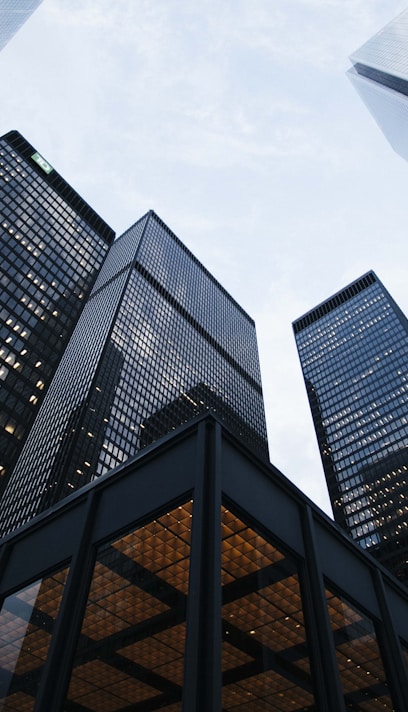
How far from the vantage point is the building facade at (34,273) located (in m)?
82.5

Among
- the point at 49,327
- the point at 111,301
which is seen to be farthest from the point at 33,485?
the point at 111,301

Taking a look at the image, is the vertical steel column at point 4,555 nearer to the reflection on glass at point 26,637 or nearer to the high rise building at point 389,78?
the reflection on glass at point 26,637

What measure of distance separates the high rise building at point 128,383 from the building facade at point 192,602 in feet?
286

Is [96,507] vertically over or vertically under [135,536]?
over

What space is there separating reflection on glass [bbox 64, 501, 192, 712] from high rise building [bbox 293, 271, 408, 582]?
121 metres

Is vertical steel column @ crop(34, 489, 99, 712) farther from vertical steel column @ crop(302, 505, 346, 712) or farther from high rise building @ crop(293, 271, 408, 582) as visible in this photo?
high rise building @ crop(293, 271, 408, 582)

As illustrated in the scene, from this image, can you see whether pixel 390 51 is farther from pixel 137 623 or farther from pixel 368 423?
pixel 137 623

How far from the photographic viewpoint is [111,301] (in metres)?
156

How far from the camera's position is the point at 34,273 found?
328 feet

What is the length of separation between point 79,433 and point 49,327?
26.8 m

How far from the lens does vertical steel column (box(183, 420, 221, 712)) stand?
37.4 ft

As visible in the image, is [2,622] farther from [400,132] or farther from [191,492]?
[400,132]

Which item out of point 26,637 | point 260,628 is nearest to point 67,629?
point 26,637

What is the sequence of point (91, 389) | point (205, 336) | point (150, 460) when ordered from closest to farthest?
point (150, 460) → point (91, 389) → point (205, 336)
